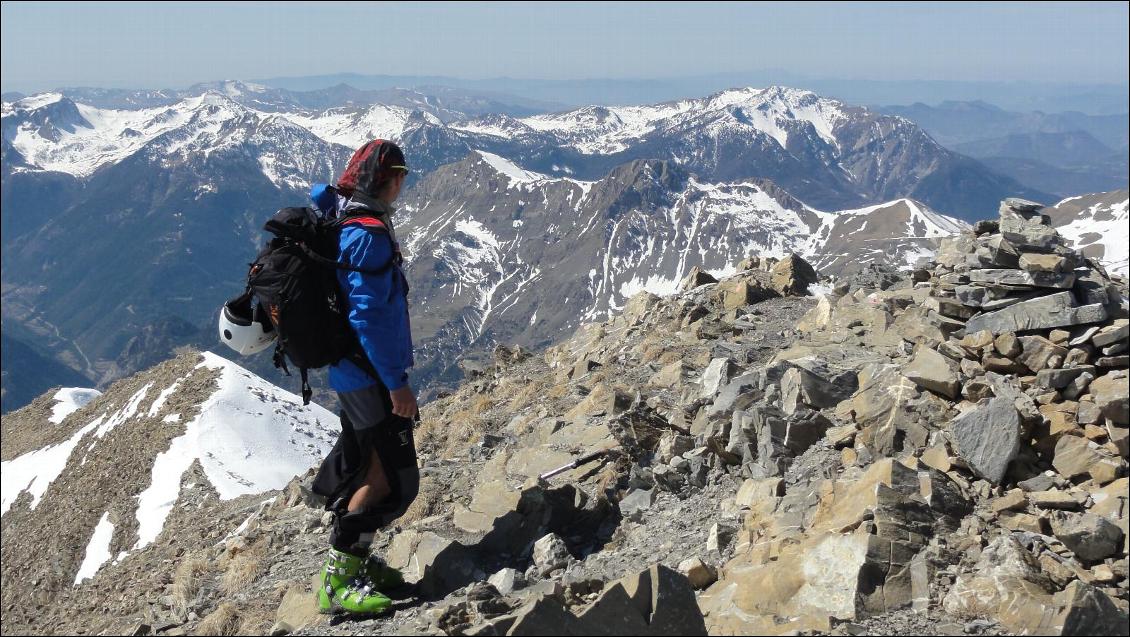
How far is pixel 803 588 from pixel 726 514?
96.9 inches

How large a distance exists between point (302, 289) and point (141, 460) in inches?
1389

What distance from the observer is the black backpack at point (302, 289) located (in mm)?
7977

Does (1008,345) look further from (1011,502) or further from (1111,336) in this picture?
(1011,502)

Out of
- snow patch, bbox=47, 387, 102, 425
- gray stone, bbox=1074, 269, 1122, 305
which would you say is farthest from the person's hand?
snow patch, bbox=47, 387, 102, 425

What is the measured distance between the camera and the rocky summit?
7.40m

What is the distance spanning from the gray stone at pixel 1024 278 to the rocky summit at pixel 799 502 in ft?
0.09

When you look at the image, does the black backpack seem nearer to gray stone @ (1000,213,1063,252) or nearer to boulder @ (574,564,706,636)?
boulder @ (574,564,706,636)

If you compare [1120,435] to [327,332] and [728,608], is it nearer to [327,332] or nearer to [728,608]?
[728,608]

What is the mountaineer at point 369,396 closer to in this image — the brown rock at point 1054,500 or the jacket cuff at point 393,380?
the jacket cuff at point 393,380

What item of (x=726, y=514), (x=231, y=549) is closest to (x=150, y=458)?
(x=231, y=549)

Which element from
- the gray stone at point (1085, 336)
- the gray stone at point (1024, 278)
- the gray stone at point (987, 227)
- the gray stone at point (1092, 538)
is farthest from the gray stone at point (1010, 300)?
the gray stone at point (987, 227)

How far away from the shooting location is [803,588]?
25.1ft

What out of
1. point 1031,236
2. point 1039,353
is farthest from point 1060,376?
point 1031,236

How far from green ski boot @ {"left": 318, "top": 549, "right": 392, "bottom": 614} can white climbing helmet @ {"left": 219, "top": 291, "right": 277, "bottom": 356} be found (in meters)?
2.59
